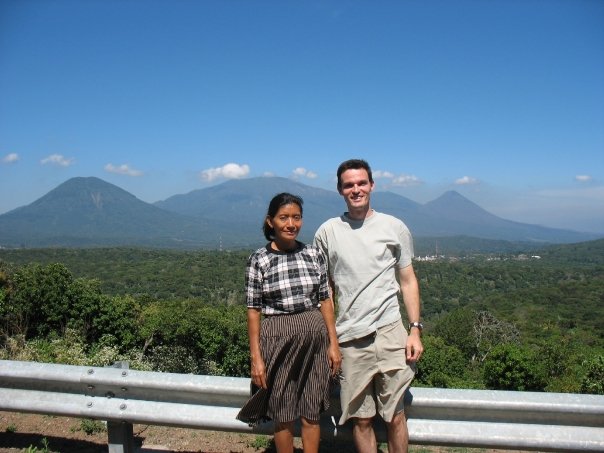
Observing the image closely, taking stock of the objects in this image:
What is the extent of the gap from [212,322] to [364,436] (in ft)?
51.4

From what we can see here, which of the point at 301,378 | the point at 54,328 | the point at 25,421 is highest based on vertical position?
the point at 301,378

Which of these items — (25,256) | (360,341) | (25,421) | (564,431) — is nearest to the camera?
(564,431)

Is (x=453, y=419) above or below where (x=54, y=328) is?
above

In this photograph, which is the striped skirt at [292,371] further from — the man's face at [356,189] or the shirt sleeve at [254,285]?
the man's face at [356,189]

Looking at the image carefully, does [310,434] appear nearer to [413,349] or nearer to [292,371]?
[292,371]

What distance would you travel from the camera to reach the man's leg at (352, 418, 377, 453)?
252 cm

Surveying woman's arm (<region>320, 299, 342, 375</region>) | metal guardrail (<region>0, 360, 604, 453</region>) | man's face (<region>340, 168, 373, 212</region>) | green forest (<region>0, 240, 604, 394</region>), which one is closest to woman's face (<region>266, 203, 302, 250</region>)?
man's face (<region>340, 168, 373, 212</region>)

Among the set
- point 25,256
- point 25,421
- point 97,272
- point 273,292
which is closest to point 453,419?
point 273,292

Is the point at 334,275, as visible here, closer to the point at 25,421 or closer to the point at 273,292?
the point at 273,292

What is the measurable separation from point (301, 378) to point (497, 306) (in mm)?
56972

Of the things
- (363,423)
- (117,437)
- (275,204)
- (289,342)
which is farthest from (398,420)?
(117,437)

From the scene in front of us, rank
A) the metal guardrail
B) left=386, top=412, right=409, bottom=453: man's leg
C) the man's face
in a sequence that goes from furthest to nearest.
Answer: the man's face
left=386, top=412, right=409, bottom=453: man's leg
the metal guardrail

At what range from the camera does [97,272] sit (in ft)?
165

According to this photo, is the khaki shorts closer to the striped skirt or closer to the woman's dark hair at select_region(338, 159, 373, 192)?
the striped skirt
